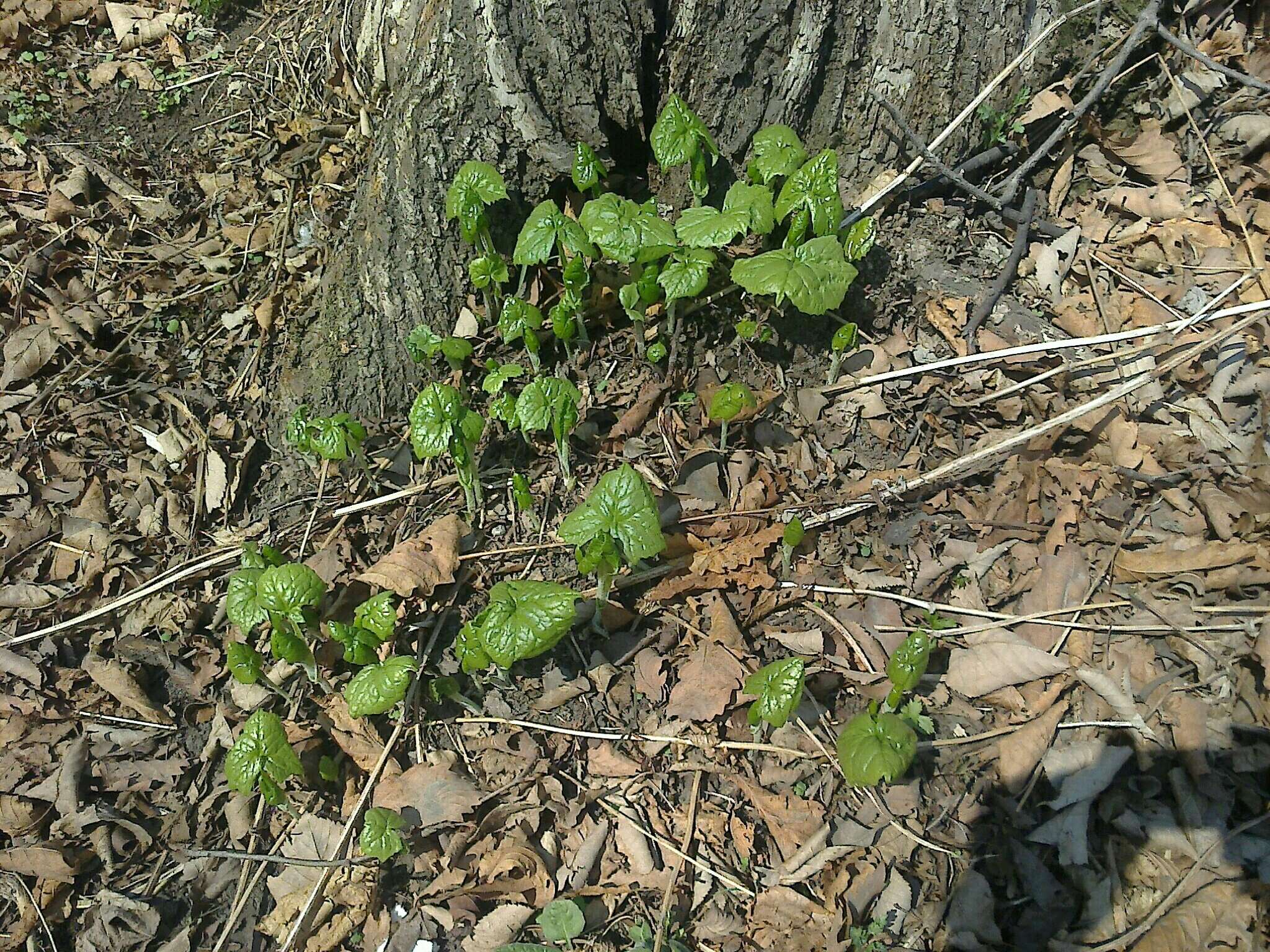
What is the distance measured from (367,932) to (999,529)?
2.09m

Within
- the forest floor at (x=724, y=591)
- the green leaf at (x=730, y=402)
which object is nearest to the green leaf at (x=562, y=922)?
the forest floor at (x=724, y=591)

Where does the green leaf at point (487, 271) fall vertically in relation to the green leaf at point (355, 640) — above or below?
above

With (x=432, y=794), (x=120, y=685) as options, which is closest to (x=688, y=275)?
(x=432, y=794)

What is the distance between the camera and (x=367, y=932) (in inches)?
88.0

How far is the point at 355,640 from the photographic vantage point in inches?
92.3

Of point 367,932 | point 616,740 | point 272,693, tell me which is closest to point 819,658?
point 616,740

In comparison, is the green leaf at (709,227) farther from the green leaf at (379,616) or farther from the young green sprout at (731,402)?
the green leaf at (379,616)

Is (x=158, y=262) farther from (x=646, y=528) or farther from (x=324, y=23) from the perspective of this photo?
(x=646, y=528)

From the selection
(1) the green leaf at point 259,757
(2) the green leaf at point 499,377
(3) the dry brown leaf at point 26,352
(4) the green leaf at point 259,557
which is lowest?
(1) the green leaf at point 259,757

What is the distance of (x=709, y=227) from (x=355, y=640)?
1.57 m

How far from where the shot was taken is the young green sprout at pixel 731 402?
2.57 meters

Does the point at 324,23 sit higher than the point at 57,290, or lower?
higher

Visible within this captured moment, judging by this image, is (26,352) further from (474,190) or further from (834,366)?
(834,366)

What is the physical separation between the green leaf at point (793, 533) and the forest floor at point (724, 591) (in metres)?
0.14
